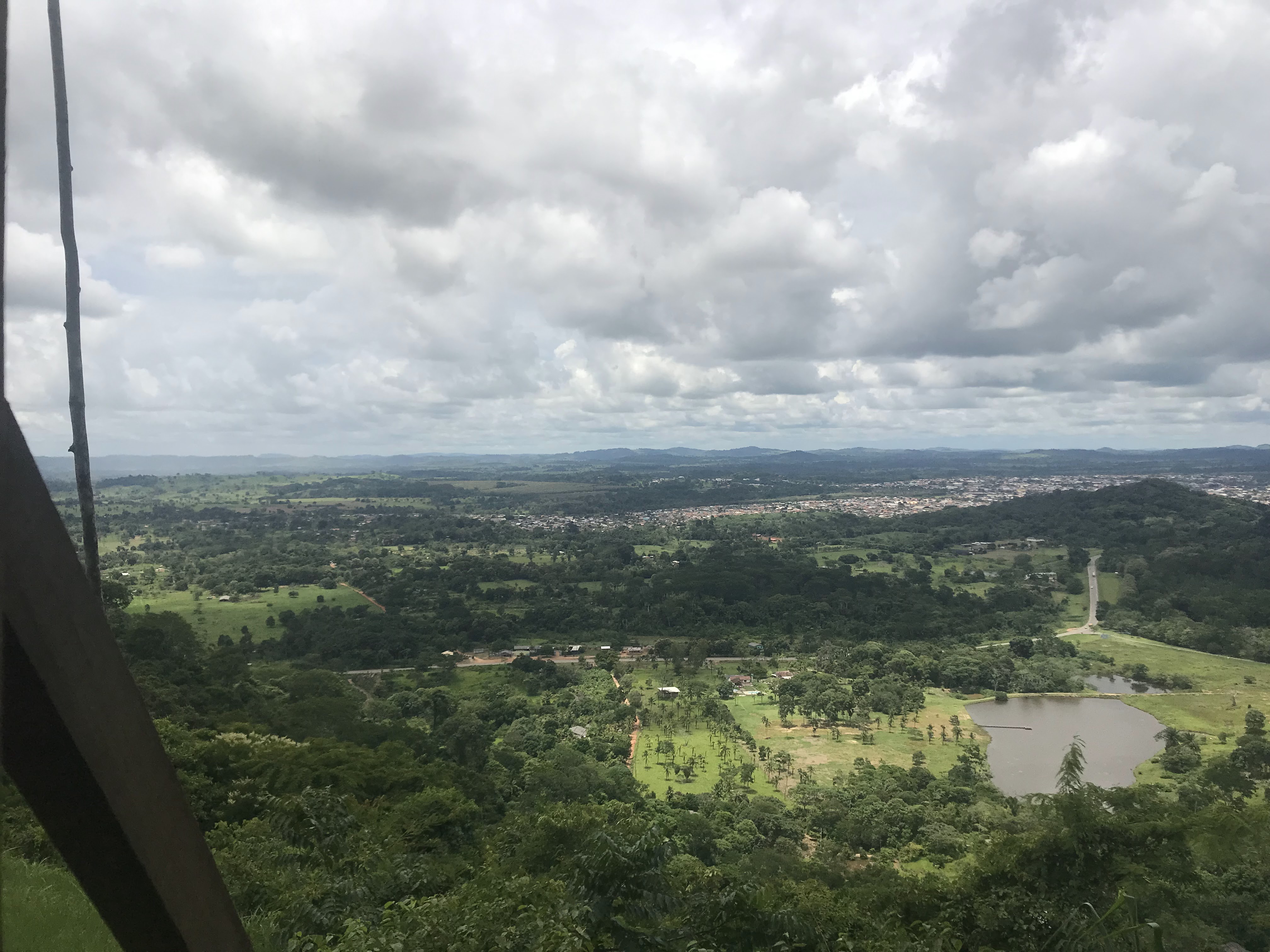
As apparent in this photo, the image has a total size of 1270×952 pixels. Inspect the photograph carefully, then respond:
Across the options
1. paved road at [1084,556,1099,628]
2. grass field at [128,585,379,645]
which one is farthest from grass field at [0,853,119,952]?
paved road at [1084,556,1099,628]

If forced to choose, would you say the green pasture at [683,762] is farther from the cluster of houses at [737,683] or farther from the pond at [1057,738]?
the pond at [1057,738]

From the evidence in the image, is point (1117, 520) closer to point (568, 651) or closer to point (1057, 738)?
point (1057, 738)

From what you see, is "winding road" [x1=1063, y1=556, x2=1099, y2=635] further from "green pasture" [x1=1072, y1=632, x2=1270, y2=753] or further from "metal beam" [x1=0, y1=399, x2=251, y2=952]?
"metal beam" [x1=0, y1=399, x2=251, y2=952]

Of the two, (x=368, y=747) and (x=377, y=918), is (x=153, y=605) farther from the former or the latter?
(x=377, y=918)

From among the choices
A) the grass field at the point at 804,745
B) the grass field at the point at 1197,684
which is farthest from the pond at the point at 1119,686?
the grass field at the point at 804,745

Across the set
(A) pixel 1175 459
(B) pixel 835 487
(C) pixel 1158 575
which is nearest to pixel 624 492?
(B) pixel 835 487

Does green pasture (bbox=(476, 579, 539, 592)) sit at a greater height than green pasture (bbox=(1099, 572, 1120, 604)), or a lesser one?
greater
